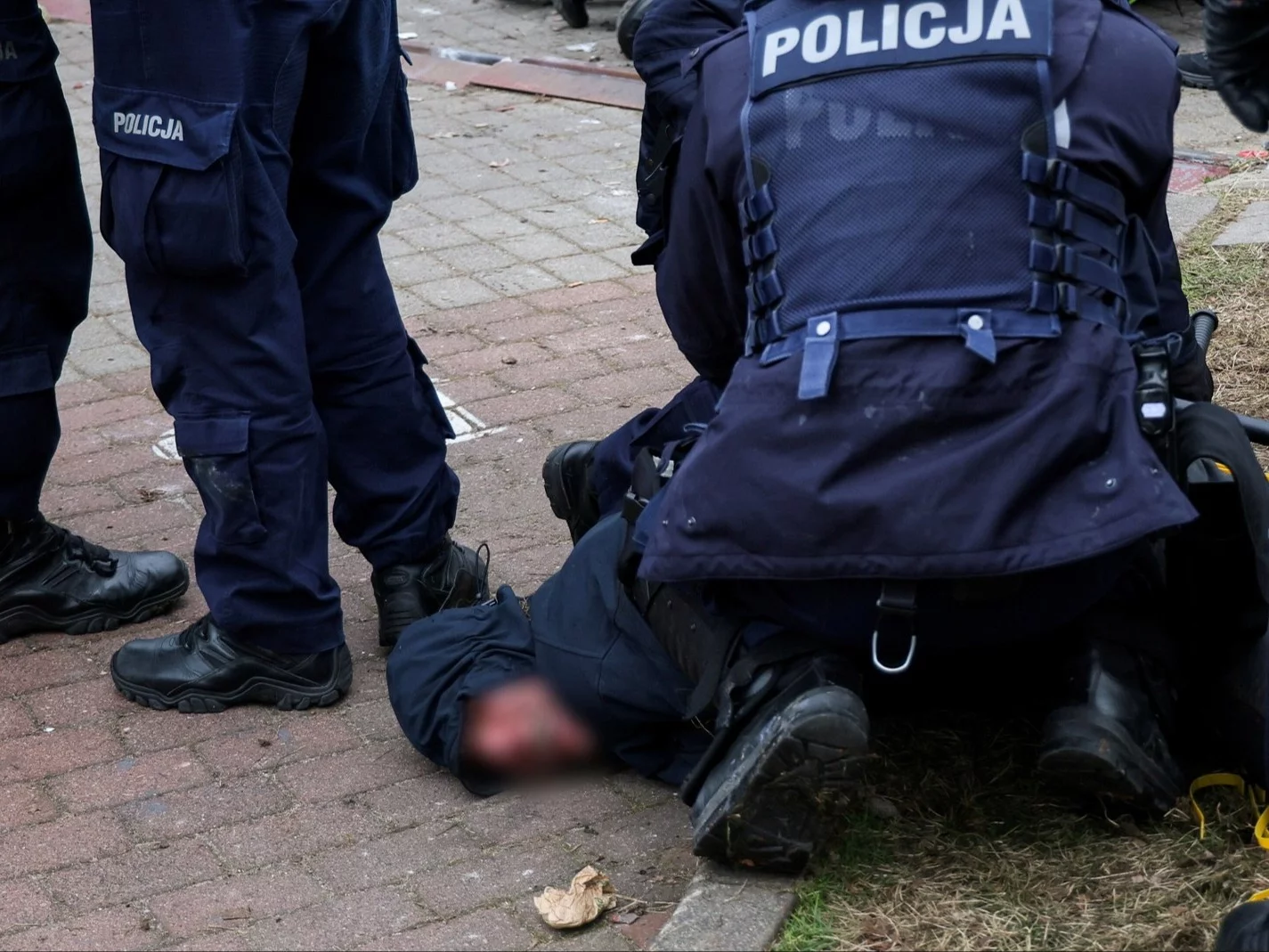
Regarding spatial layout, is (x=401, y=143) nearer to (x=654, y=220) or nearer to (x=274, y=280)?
(x=274, y=280)

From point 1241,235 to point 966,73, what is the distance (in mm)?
3347

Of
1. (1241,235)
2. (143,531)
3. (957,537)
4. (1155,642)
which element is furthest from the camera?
(1241,235)

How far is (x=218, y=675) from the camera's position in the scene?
3172 millimetres

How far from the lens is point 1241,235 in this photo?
529 cm

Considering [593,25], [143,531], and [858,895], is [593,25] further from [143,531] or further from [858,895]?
[858,895]

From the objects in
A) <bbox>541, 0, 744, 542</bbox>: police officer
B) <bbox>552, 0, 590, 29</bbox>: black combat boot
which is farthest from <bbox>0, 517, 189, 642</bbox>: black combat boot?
<bbox>552, 0, 590, 29</bbox>: black combat boot

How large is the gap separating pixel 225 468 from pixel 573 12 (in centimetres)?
609

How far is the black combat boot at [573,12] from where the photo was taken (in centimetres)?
859

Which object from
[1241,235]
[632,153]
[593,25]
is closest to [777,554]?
[1241,235]

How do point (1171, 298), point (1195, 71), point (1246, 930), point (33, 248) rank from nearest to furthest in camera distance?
point (1246, 930)
point (1171, 298)
point (33, 248)
point (1195, 71)

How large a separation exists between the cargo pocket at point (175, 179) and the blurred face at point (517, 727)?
0.86 meters

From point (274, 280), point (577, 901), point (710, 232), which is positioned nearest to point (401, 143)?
point (274, 280)

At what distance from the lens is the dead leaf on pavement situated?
97.3 inches

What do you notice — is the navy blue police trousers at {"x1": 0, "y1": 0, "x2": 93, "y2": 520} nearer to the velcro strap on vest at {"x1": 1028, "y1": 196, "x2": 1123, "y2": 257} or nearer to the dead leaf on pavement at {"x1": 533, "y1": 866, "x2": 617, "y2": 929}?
the dead leaf on pavement at {"x1": 533, "y1": 866, "x2": 617, "y2": 929}
